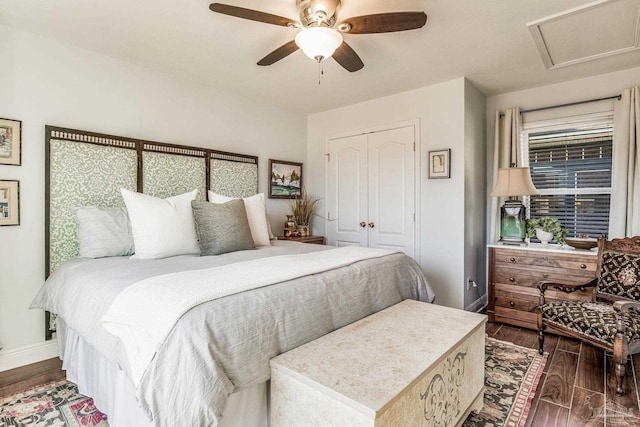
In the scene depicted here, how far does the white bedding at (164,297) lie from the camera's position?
1269 mm

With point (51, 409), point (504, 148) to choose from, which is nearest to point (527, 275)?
point (504, 148)

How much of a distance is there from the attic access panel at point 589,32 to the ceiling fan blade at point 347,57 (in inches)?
50.6

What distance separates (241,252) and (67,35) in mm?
2114

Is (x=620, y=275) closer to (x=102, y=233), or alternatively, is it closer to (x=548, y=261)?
(x=548, y=261)

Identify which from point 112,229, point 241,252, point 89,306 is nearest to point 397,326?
point 241,252

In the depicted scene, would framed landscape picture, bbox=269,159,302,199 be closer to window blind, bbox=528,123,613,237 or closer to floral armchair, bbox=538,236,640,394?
window blind, bbox=528,123,613,237

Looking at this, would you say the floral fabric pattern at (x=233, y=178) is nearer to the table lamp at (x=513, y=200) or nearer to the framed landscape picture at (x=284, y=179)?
the framed landscape picture at (x=284, y=179)

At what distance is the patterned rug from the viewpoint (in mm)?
1807

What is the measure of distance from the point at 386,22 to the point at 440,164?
6.44 feet

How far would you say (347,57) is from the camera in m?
2.27

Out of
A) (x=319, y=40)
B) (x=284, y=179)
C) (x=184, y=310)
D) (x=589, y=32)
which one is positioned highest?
(x=589, y=32)

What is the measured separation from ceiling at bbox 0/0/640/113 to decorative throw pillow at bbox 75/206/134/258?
1349 mm

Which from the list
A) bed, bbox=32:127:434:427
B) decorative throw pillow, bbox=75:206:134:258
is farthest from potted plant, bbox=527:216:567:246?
decorative throw pillow, bbox=75:206:134:258

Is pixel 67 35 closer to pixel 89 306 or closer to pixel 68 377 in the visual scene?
pixel 89 306
